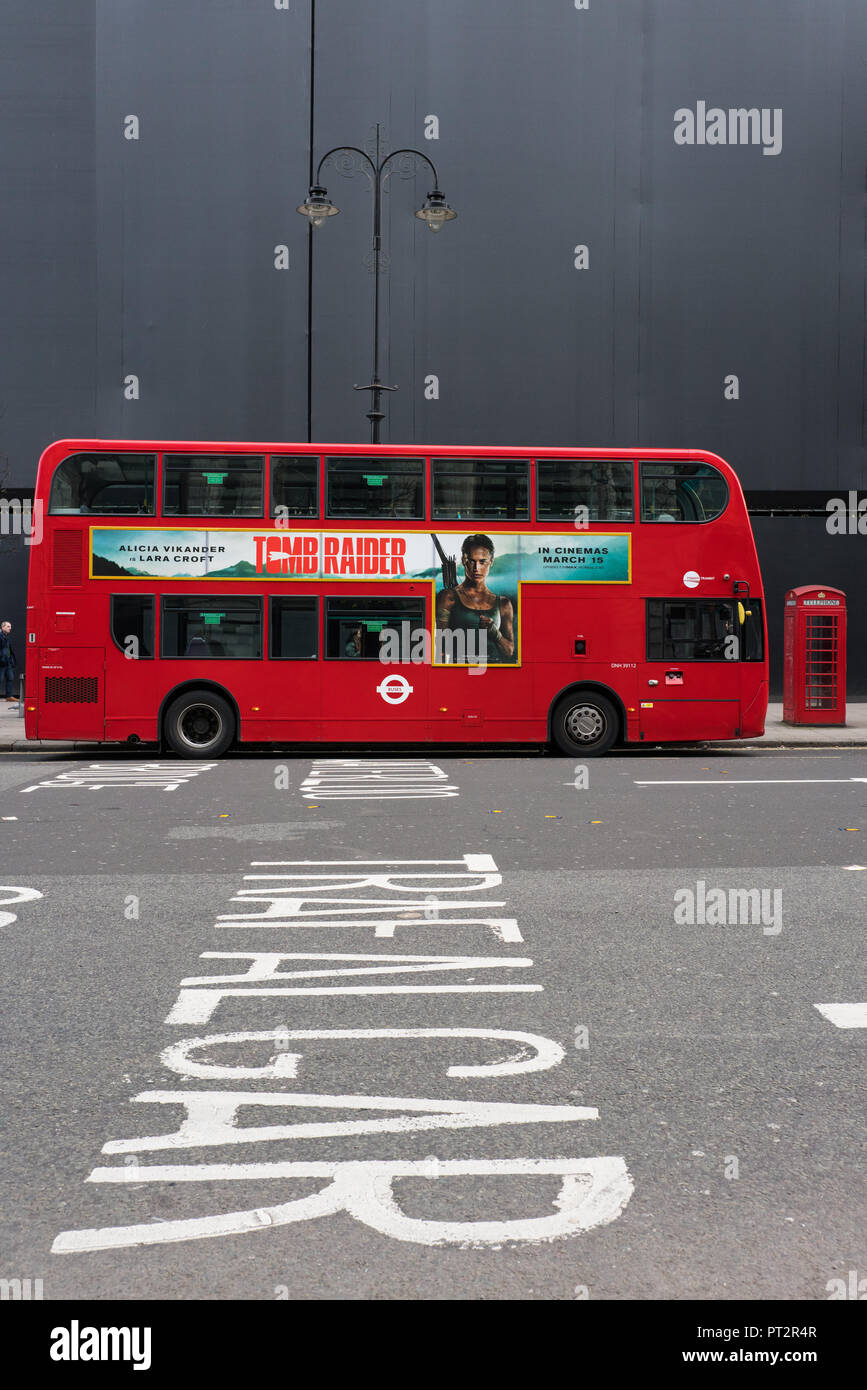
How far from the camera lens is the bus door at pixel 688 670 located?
15.8 meters

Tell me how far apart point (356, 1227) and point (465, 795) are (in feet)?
28.9

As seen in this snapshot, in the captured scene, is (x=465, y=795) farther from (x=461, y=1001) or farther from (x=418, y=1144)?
(x=418, y=1144)

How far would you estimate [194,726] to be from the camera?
51.0 ft

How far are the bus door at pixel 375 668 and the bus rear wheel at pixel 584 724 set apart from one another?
1.78 meters

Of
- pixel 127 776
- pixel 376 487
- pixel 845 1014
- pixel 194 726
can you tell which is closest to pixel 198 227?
pixel 376 487

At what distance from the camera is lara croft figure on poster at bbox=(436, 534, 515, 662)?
1557 cm

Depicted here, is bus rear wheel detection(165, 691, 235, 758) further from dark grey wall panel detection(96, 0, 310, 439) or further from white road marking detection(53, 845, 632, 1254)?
dark grey wall panel detection(96, 0, 310, 439)

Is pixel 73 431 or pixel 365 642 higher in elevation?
pixel 73 431

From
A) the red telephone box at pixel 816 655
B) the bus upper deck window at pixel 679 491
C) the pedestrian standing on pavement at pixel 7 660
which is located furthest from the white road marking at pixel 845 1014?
the pedestrian standing on pavement at pixel 7 660

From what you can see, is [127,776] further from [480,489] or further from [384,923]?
[384,923]

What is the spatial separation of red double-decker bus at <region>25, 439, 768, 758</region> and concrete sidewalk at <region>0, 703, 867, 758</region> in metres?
1.76

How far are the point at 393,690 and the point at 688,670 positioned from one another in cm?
389
